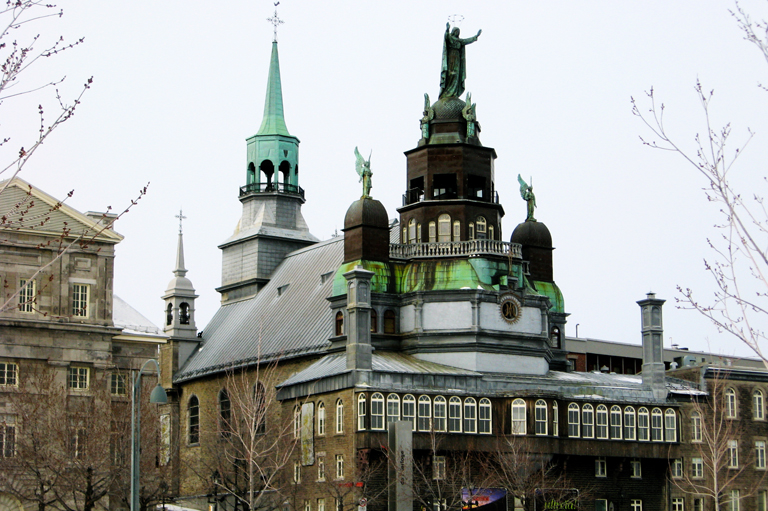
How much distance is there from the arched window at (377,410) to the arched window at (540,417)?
906 centimetres

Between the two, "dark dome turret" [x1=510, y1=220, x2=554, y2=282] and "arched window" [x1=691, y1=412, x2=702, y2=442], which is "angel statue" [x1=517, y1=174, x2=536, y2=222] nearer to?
"dark dome turret" [x1=510, y1=220, x2=554, y2=282]

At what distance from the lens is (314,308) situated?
86875 millimetres

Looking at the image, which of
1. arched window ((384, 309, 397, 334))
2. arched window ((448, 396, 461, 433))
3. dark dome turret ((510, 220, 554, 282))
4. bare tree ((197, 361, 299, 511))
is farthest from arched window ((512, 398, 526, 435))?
dark dome turret ((510, 220, 554, 282))

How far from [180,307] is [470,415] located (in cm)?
3639

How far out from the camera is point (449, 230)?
265ft

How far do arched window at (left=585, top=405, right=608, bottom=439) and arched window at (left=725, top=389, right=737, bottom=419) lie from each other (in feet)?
33.6

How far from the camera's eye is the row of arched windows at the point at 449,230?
80500 mm

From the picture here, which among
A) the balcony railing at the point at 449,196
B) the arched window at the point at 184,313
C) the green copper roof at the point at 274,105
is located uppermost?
the green copper roof at the point at 274,105

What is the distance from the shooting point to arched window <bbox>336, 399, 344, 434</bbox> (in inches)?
2792

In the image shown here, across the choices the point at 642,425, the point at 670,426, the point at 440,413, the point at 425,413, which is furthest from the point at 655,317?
the point at 425,413

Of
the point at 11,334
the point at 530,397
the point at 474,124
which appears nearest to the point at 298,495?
the point at 530,397

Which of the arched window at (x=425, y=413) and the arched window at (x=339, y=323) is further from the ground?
the arched window at (x=339, y=323)

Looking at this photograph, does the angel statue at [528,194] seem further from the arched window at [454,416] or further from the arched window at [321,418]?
the arched window at [321,418]

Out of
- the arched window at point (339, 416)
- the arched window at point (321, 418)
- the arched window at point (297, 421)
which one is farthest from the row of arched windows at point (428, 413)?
the arched window at point (297, 421)
